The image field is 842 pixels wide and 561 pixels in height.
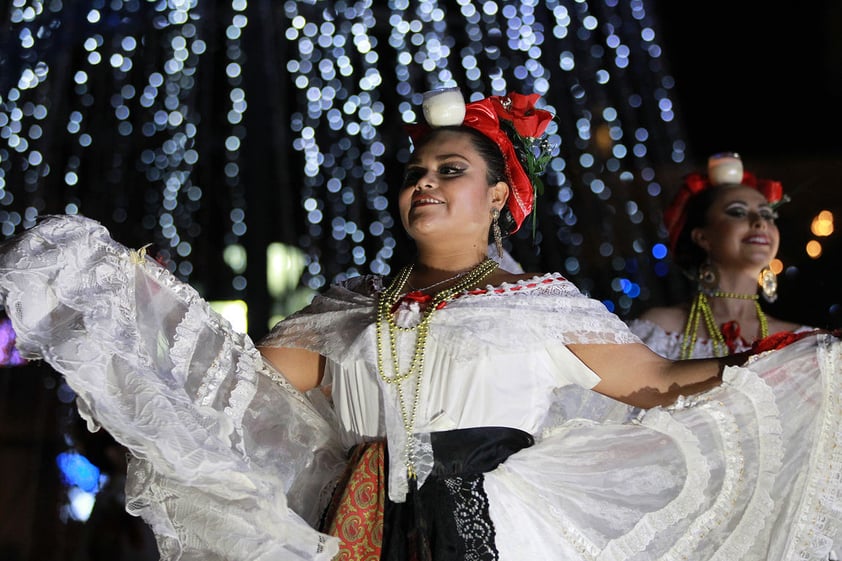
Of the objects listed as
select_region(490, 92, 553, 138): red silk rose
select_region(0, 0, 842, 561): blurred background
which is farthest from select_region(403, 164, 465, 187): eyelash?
select_region(0, 0, 842, 561): blurred background

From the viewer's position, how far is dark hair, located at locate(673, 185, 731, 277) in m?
4.00

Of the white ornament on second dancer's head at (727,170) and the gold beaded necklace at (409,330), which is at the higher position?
the white ornament on second dancer's head at (727,170)

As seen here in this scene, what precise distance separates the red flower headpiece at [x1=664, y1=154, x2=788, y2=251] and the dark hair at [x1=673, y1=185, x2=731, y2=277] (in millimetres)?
17

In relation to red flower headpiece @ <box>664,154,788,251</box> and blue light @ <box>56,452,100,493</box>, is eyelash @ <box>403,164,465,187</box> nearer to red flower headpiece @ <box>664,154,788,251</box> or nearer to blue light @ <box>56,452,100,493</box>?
red flower headpiece @ <box>664,154,788,251</box>

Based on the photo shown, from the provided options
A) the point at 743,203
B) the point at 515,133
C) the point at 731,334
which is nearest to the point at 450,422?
the point at 515,133

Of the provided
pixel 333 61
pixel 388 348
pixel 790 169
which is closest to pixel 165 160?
pixel 333 61

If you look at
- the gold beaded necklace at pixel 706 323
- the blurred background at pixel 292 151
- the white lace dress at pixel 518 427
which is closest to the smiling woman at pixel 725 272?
the gold beaded necklace at pixel 706 323

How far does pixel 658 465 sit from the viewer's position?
233cm

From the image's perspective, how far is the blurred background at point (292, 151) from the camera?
14.5 feet

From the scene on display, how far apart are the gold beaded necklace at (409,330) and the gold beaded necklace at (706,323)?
1.50m

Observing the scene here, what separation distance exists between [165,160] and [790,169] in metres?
4.01

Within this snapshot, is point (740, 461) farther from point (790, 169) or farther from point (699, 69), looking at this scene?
point (699, 69)

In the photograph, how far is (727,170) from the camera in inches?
157

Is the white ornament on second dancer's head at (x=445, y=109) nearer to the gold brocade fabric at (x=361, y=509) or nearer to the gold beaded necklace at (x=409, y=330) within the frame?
the gold beaded necklace at (x=409, y=330)
